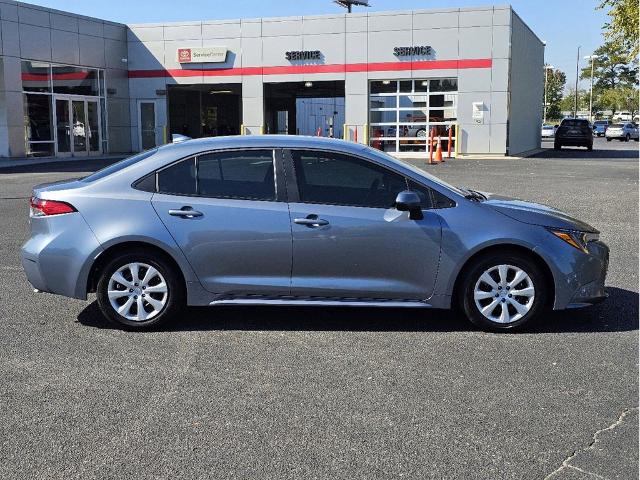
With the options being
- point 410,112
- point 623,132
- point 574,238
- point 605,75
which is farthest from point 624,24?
point 605,75

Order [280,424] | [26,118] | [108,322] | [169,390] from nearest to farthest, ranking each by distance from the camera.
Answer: [280,424], [169,390], [108,322], [26,118]

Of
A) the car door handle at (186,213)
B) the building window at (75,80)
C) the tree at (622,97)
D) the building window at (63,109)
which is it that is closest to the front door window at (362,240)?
the car door handle at (186,213)

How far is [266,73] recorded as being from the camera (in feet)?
108

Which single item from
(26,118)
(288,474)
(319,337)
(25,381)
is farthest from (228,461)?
(26,118)

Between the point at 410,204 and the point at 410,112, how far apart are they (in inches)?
1068

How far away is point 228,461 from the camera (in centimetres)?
350

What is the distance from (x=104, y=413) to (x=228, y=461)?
983 millimetres

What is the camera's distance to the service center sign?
33.2 m

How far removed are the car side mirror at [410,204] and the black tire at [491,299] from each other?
61 cm

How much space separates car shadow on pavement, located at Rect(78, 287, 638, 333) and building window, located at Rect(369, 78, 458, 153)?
25.4m

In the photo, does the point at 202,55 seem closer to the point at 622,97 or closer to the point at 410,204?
the point at 410,204

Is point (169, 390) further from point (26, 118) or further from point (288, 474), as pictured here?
point (26, 118)

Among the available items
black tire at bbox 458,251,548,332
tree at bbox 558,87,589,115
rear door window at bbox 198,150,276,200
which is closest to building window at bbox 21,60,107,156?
rear door window at bbox 198,150,276,200

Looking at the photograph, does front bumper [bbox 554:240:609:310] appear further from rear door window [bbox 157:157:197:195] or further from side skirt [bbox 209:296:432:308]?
rear door window [bbox 157:157:197:195]
